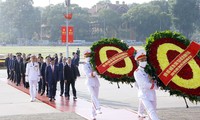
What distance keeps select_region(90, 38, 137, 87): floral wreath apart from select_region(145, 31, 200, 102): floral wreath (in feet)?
6.73

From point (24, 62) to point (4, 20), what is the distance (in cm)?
11551

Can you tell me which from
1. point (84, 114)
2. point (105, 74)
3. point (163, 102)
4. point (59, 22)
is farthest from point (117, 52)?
point (59, 22)

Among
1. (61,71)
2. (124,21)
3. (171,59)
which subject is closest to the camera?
(171,59)

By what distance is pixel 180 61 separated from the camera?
8.42m

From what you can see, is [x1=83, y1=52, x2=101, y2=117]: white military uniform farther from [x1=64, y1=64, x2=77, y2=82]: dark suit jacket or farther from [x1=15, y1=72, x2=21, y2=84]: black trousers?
[x1=15, y1=72, x2=21, y2=84]: black trousers

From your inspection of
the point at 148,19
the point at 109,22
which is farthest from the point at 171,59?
the point at 109,22

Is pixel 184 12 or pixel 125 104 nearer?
pixel 125 104

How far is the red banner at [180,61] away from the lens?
27.5ft

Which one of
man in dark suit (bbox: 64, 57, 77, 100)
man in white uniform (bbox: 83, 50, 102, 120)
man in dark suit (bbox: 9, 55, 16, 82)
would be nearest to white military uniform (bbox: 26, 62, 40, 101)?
man in dark suit (bbox: 64, 57, 77, 100)

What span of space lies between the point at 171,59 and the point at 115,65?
9.09 ft

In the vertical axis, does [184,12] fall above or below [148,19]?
above

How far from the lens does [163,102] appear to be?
1429cm

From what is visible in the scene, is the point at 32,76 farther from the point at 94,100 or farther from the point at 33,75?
the point at 94,100

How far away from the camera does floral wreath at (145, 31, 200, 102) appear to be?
8.90 metres
